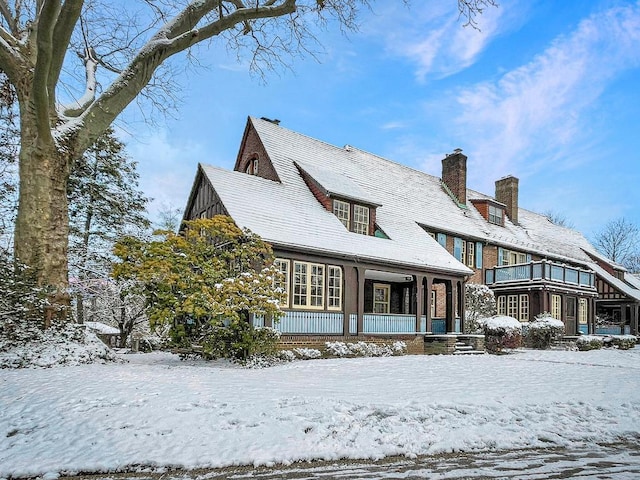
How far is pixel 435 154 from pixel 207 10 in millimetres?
21352

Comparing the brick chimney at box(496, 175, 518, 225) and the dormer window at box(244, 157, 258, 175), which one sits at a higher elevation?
the brick chimney at box(496, 175, 518, 225)

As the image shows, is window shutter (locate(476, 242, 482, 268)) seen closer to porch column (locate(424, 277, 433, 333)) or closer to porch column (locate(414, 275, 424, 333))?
porch column (locate(424, 277, 433, 333))

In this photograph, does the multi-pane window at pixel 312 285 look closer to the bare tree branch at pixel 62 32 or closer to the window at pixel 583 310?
the bare tree branch at pixel 62 32

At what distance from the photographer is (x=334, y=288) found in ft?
55.9

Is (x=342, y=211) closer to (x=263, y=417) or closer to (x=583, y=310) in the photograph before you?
(x=263, y=417)

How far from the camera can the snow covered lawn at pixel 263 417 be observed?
529cm

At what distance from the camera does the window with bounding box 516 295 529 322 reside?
87.7ft

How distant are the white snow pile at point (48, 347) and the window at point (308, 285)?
6.33 m

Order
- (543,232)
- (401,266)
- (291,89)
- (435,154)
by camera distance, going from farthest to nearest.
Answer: (543,232)
(435,154)
(401,266)
(291,89)

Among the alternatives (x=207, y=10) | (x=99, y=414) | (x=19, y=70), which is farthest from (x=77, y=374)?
(x=207, y=10)

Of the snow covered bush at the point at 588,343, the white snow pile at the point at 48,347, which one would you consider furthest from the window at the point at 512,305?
the white snow pile at the point at 48,347

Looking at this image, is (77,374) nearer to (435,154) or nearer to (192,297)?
(192,297)

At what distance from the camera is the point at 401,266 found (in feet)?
60.5

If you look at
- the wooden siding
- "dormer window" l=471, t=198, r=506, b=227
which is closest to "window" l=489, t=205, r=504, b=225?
"dormer window" l=471, t=198, r=506, b=227
